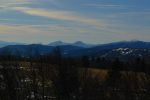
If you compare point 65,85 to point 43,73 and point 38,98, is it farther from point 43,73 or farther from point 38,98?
point 43,73

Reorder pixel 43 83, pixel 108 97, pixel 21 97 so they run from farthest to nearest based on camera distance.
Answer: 1. pixel 43 83
2. pixel 108 97
3. pixel 21 97

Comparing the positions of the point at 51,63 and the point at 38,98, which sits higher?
the point at 51,63

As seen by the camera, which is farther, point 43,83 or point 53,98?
point 43,83

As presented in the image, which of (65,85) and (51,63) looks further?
(51,63)

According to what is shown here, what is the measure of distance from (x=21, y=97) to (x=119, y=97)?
18912 mm

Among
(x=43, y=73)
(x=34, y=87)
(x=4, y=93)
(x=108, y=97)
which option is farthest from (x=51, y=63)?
(x=4, y=93)

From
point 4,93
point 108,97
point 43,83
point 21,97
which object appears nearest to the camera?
point 4,93

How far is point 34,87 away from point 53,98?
474cm

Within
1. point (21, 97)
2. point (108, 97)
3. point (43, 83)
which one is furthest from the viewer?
point (43, 83)

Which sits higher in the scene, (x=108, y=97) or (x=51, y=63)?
(x=51, y=63)

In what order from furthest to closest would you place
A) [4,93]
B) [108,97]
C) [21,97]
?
1. [108,97]
2. [21,97]
3. [4,93]

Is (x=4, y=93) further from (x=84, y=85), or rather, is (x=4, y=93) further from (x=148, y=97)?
(x=148, y=97)

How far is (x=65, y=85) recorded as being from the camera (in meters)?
76.2

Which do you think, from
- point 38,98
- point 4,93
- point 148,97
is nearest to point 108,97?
point 148,97
